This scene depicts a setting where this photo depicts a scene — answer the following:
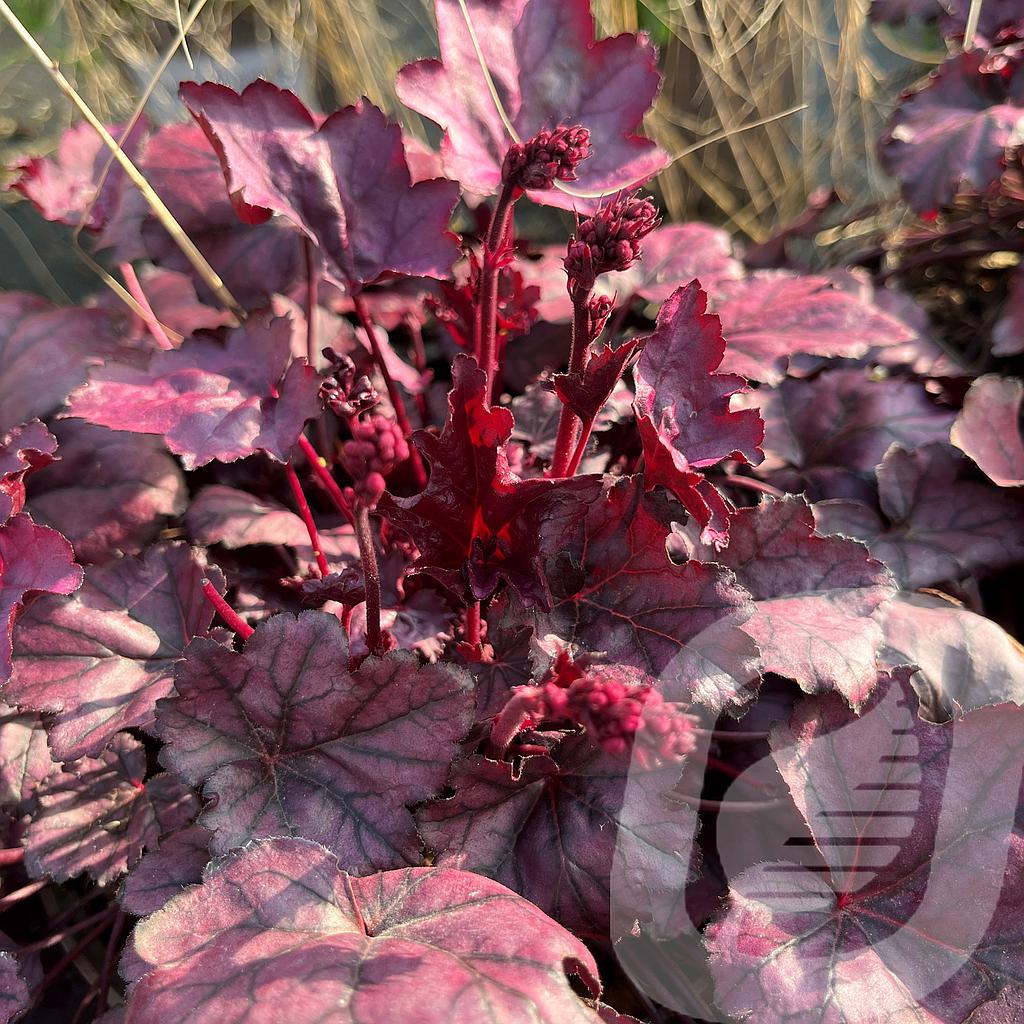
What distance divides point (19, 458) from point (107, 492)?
0.45 feet

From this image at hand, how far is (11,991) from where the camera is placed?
71 centimetres

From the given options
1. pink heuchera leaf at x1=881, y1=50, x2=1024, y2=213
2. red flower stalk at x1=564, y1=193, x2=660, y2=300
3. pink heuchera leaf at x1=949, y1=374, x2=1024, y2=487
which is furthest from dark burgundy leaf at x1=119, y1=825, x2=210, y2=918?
pink heuchera leaf at x1=881, y1=50, x2=1024, y2=213

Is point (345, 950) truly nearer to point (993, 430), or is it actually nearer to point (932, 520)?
point (932, 520)

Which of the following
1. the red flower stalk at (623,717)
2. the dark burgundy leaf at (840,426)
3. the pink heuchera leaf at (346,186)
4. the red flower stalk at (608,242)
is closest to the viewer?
the red flower stalk at (623,717)

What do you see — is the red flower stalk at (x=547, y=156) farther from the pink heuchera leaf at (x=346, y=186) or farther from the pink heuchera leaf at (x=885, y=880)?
the pink heuchera leaf at (x=885, y=880)

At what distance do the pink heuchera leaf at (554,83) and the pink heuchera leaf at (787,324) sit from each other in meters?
0.23

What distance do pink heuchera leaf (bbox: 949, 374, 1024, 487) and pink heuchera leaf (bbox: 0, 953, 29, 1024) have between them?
3.55 feet

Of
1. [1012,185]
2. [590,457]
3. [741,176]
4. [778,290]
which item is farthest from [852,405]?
[741,176]

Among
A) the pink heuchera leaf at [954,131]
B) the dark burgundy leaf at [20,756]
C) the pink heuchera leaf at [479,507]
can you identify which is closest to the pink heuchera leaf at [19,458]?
the dark burgundy leaf at [20,756]

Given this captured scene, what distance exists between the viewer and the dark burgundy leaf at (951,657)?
834mm

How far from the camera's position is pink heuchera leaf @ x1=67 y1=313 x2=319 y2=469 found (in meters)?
0.79

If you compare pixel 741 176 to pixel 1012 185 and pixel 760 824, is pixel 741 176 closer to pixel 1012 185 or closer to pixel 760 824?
→ pixel 1012 185

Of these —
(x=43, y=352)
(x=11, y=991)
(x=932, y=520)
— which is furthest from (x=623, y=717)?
(x=43, y=352)

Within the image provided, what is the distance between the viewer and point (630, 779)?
0.73m
